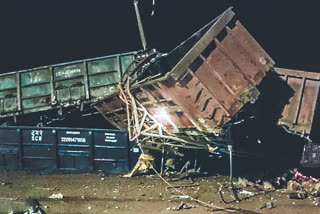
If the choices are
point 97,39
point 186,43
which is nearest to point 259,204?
point 186,43

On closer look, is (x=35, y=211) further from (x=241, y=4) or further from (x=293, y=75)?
(x=241, y=4)

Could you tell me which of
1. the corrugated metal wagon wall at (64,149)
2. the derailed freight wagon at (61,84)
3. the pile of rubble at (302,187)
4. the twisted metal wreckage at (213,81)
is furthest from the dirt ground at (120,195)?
the derailed freight wagon at (61,84)

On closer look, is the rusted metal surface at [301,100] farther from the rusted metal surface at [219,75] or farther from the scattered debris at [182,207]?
the scattered debris at [182,207]

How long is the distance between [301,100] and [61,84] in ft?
23.0

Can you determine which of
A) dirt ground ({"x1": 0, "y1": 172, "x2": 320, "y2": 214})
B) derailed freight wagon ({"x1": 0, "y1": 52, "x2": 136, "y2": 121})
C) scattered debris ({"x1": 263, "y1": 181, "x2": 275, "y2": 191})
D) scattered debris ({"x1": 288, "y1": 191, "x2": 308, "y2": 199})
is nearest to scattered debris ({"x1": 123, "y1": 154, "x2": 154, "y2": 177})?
dirt ground ({"x1": 0, "y1": 172, "x2": 320, "y2": 214})

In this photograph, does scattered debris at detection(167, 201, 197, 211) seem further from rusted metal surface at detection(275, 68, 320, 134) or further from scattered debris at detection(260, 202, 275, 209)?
rusted metal surface at detection(275, 68, 320, 134)

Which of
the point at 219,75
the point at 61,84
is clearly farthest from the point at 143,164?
the point at 61,84

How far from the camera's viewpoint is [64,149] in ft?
23.2

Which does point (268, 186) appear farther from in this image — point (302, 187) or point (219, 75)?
point (219, 75)

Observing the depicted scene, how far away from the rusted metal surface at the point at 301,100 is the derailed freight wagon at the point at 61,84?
4.72 metres

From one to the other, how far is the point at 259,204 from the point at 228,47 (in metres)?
3.20

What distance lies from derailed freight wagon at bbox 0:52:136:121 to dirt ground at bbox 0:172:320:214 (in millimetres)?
2425

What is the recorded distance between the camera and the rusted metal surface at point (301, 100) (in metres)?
5.52

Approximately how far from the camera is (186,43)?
5918 mm
